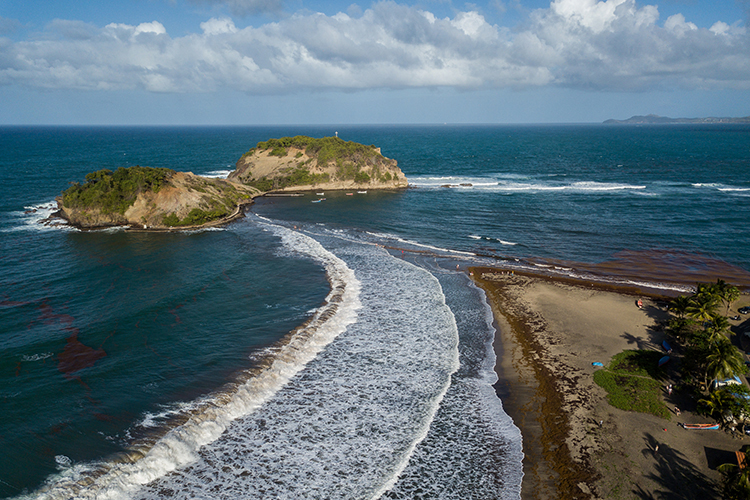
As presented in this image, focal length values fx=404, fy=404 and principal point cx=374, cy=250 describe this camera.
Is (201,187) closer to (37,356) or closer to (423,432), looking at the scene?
(37,356)

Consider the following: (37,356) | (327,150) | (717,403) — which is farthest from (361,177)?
(717,403)

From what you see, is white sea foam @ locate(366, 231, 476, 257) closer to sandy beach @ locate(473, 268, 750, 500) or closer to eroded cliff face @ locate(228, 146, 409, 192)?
sandy beach @ locate(473, 268, 750, 500)

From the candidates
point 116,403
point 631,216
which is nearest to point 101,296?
point 116,403

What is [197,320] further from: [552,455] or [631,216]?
[631,216]

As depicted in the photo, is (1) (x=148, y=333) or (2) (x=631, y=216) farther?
(2) (x=631, y=216)

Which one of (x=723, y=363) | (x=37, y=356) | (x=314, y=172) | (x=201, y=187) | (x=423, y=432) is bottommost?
(x=423, y=432)

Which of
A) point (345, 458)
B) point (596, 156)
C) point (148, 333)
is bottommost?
point (345, 458)
